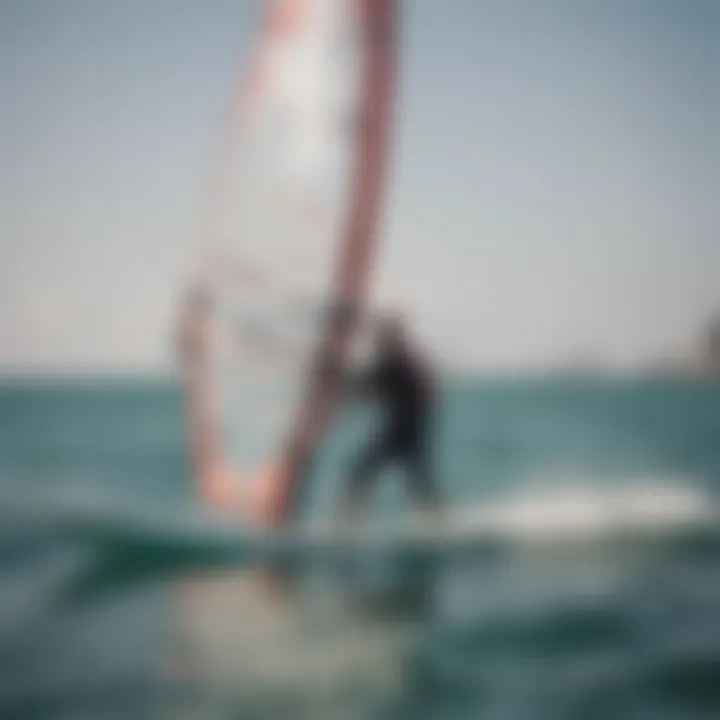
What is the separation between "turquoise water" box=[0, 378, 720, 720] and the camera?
1641mm

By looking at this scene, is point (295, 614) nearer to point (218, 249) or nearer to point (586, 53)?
point (218, 249)

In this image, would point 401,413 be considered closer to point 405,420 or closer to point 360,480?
point 405,420

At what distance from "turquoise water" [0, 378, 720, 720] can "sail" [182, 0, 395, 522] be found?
71 mm

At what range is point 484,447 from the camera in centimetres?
169

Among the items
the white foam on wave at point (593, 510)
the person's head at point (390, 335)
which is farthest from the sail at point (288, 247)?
the white foam on wave at point (593, 510)

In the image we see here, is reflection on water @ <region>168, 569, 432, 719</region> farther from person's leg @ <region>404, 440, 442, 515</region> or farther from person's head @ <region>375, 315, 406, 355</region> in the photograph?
person's head @ <region>375, 315, 406, 355</region>

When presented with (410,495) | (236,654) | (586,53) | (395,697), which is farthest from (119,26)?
(395,697)

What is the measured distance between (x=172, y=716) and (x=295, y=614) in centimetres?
22

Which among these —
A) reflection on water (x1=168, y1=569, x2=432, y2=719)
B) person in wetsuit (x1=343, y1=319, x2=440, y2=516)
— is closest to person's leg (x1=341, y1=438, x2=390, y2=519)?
person in wetsuit (x1=343, y1=319, x2=440, y2=516)

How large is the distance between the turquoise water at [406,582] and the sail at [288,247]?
0.07 m

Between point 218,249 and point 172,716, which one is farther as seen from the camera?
point 218,249

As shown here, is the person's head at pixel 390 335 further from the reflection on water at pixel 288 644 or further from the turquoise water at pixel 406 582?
the reflection on water at pixel 288 644

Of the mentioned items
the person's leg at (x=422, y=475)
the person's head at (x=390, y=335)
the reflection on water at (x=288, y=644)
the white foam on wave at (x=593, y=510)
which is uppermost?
the person's head at (x=390, y=335)

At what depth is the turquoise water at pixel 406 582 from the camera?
1.64 metres
